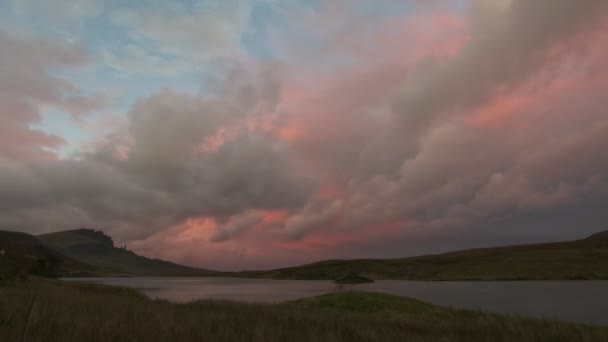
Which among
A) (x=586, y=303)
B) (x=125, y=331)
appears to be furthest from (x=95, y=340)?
(x=586, y=303)

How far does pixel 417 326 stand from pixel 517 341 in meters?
4.97

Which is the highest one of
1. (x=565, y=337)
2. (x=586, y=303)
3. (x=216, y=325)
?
(x=216, y=325)

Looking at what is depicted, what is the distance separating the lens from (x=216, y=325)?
40.9 feet

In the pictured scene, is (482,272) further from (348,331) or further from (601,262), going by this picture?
(348,331)

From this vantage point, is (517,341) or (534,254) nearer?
(517,341)

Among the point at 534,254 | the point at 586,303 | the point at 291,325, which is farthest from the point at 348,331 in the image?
the point at 534,254

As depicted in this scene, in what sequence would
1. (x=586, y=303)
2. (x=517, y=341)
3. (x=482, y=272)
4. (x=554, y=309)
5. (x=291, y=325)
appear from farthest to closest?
(x=482, y=272)
(x=586, y=303)
(x=554, y=309)
(x=291, y=325)
(x=517, y=341)

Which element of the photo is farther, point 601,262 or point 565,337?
point 601,262

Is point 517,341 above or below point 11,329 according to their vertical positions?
below

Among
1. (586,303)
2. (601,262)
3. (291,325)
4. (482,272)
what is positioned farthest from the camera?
(482,272)

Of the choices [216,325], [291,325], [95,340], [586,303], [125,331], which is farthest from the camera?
[586,303]

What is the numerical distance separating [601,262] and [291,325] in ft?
503

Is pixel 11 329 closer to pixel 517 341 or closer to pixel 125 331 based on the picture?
pixel 125 331

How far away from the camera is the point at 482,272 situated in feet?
472
